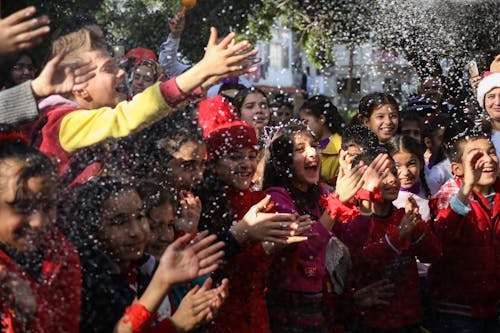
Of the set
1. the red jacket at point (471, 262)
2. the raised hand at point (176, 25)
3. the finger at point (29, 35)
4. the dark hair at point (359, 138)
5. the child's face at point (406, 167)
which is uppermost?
the finger at point (29, 35)

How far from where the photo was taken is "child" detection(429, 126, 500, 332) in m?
4.48

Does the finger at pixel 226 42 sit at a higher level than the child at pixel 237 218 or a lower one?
higher

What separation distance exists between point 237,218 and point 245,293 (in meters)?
0.31

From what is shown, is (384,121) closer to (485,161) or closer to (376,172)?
(485,161)

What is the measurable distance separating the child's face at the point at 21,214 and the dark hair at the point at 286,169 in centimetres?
157

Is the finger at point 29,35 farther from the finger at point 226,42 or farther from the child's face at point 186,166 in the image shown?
the child's face at point 186,166

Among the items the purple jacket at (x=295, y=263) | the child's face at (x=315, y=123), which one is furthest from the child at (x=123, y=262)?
the child's face at (x=315, y=123)

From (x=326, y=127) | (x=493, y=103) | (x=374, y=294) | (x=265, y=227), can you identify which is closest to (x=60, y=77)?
(x=265, y=227)

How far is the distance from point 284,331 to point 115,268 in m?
1.17

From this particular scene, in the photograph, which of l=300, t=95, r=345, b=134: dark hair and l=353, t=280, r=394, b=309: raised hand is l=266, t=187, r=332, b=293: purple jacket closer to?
l=353, t=280, r=394, b=309: raised hand

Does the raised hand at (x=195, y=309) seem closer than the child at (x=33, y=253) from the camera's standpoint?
No

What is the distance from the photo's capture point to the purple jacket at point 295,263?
3.74 meters

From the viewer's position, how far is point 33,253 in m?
2.61

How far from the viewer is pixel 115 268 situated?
2893mm
